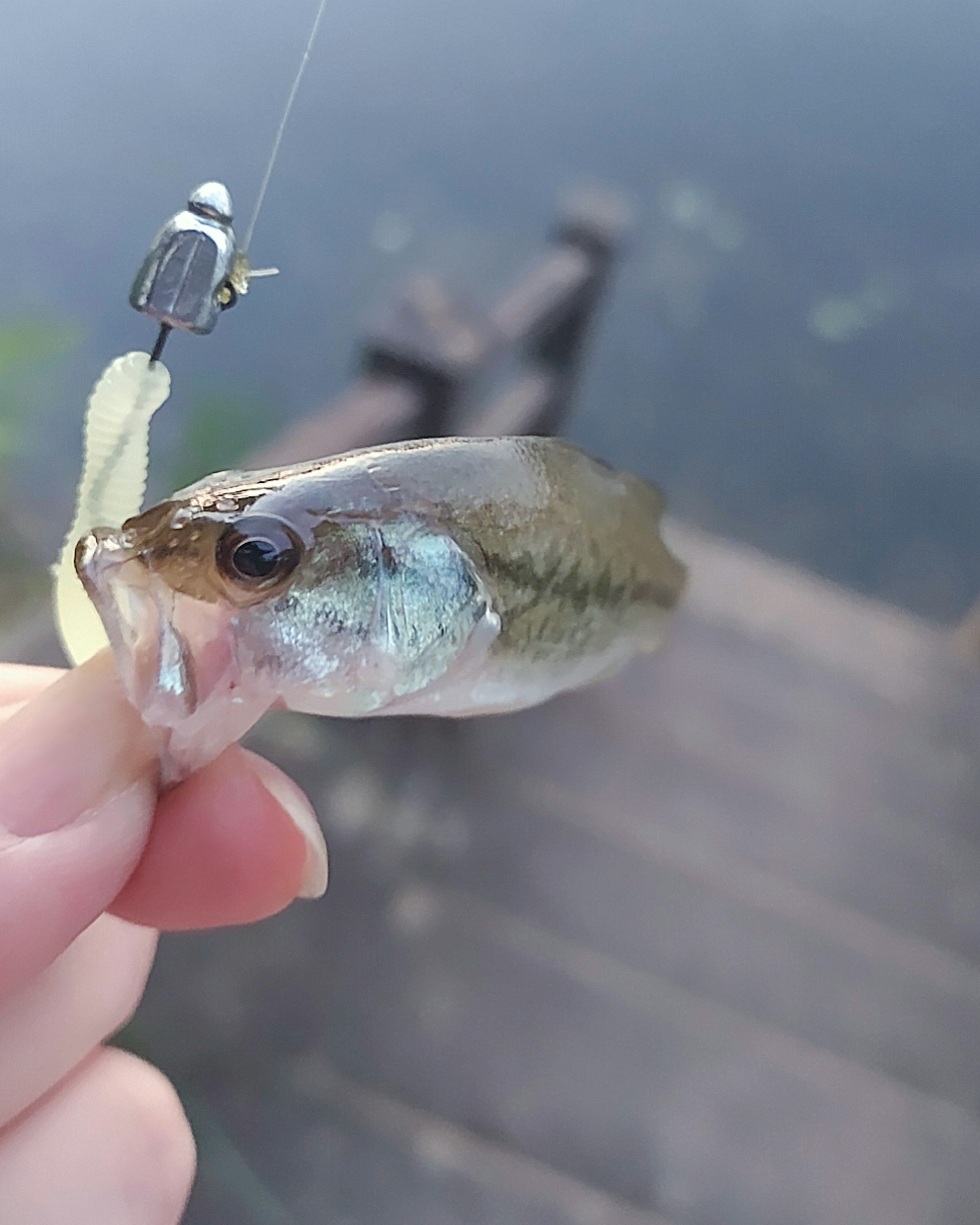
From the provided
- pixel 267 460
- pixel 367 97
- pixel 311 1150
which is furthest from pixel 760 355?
pixel 311 1150

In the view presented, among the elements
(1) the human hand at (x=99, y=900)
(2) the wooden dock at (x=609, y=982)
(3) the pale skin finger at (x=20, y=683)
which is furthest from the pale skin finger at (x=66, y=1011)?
(2) the wooden dock at (x=609, y=982)

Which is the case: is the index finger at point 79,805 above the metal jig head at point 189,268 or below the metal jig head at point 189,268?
below

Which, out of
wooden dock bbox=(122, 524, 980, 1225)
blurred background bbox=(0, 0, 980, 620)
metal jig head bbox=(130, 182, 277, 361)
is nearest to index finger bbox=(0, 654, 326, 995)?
metal jig head bbox=(130, 182, 277, 361)

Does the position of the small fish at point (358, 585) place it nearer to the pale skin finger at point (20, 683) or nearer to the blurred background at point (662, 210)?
the pale skin finger at point (20, 683)

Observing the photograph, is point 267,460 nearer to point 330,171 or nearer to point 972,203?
point 330,171

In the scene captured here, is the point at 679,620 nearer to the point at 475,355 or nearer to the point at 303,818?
the point at 475,355

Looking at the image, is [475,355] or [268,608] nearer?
[268,608]

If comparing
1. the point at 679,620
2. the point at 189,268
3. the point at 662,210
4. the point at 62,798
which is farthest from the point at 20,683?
the point at 662,210
